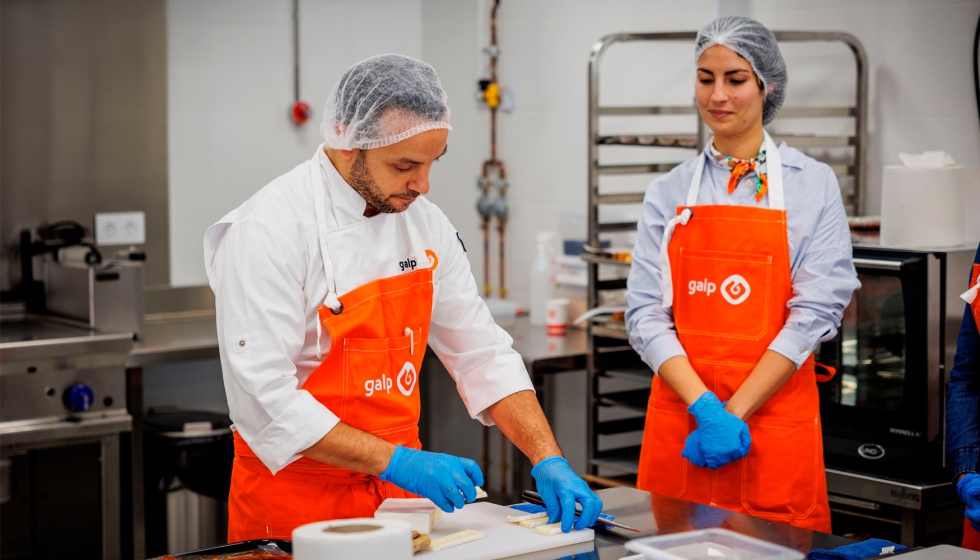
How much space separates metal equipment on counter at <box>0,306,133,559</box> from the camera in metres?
3.13

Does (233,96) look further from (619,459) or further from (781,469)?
(781,469)

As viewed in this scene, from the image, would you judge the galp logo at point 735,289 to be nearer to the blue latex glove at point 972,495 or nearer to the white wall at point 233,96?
the blue latex glove at point 972,495

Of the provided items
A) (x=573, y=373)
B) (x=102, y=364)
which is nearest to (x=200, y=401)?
(x=102, y=364)

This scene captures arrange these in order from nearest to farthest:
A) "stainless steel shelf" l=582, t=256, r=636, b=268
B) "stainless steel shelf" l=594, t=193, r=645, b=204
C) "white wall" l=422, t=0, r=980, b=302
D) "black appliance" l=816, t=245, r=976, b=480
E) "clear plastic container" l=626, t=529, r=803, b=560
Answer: "clear plastic container" l=626, t=529, r=803, b=560
"black appliance" l=816, t=245, r=976, b=480
"white wall" l=422, t=0, r=980, b=302
"stainless steel shelf" l=582, t=256, r=636, b=268
"stainless steel shelf" l=594, t=193, r=645, b=204

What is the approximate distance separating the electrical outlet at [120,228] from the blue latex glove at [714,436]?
98.1 inches

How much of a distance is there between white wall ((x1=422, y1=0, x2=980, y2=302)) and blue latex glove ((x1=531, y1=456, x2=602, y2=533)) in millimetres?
1755

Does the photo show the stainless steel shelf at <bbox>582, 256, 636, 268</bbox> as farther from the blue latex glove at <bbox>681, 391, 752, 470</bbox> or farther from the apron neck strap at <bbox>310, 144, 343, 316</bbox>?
the apron neck strap at <bbox>310, 144, 343, 316</bbox>

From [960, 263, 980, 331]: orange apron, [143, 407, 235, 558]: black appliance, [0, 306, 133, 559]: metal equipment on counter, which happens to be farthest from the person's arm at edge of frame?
[0, 306, 133, 559]: metal equipment on counter

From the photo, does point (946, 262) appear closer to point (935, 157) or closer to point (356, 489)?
point (935, 157)

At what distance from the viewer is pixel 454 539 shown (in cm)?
163

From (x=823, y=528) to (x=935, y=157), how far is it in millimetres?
996

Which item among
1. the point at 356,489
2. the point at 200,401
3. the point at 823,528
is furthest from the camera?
the point at 200,401

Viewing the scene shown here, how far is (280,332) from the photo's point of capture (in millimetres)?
1744

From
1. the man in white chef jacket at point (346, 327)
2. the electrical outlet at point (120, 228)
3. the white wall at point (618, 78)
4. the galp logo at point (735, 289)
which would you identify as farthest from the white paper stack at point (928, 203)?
the electrical outlet at point (120, 228)
